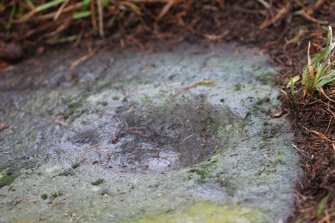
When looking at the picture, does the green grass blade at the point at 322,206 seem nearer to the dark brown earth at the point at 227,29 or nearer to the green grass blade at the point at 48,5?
the dark brown earth at the point at 227,29

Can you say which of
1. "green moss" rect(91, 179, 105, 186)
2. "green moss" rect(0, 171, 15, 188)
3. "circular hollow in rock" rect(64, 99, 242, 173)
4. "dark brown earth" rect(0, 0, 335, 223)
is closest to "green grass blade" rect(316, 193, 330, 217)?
"dark brown earth" rect(0, 0, 335, 223)

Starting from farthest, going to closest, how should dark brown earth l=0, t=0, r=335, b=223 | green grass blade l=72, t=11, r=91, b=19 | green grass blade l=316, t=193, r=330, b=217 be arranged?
green grass blade l=72, t=11, r=91, b=19, dark brown earth l=0, t=0, r=335, b=223, green grass blade l=316, t=193, r=330, b=217

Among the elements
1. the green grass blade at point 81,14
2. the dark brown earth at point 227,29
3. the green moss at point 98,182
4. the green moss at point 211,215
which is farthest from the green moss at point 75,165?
the green grass blade at point 81,14

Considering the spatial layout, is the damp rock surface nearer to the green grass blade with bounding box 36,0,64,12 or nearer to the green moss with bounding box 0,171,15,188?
the green moss with bounding box 0,171,15,188

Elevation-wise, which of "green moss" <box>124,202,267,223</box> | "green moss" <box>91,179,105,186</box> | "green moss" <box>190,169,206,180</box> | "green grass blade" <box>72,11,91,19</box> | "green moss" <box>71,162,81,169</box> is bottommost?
"green moss" <box>124,202,267,223</box>

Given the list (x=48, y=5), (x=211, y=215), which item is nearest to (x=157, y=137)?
(x=211, y=215)

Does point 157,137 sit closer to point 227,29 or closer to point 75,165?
point 75,165

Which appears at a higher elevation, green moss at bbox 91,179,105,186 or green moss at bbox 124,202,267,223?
green moss at bbox 91,179,105,186

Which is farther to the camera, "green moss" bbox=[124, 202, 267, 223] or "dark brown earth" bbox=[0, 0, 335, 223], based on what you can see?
"dark brown earth" bbox=[0, 0, 335, 223]
